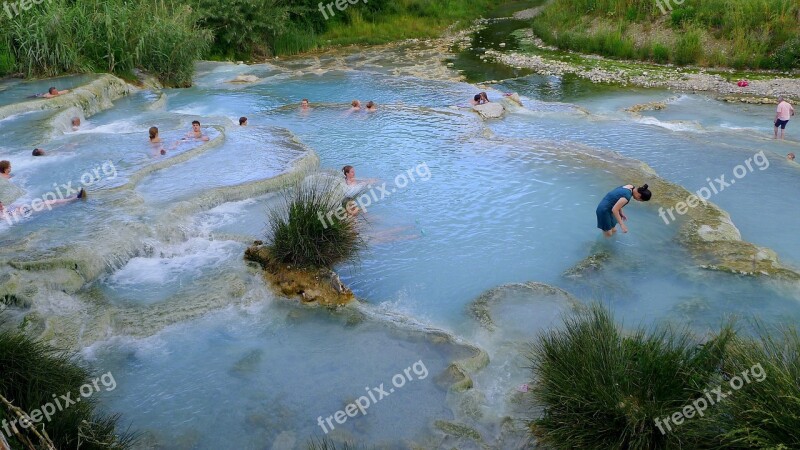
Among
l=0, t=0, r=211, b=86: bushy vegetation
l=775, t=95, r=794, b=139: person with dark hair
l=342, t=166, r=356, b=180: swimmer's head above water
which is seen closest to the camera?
l=342, t=166, r=356, b=180: swimmer's head above water

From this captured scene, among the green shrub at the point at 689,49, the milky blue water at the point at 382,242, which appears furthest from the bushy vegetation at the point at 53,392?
the green shrub at the point at 689,49

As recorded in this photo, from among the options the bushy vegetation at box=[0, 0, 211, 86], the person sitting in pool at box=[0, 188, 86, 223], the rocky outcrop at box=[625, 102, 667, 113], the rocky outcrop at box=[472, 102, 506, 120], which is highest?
the bushy vegetation at box=[0, 0, 211, 86]

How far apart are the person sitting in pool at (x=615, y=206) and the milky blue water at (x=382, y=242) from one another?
271mm

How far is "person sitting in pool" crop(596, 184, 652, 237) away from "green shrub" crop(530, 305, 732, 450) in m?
3.68

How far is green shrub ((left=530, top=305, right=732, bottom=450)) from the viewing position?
14.4 feet

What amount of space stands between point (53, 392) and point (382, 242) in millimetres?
5007

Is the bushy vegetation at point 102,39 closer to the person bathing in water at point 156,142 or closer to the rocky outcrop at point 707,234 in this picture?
the person bathing in water at point 156,142

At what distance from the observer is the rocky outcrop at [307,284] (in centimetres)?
750

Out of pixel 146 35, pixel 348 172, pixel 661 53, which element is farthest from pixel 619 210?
pixel 661 53

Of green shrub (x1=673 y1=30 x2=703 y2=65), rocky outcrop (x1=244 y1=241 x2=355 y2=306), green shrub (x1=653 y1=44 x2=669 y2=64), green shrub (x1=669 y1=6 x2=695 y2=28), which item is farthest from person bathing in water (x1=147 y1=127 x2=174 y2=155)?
green shrub (x1=669 y1=6 x2=695 y2=28)

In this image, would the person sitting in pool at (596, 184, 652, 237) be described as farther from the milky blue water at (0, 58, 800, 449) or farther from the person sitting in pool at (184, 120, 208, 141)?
the person sitting in pool at (184, 120, 208, 141)

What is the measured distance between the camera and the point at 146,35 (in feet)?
60.0

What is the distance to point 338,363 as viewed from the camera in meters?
6.48

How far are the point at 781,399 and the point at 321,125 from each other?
1271 cm
